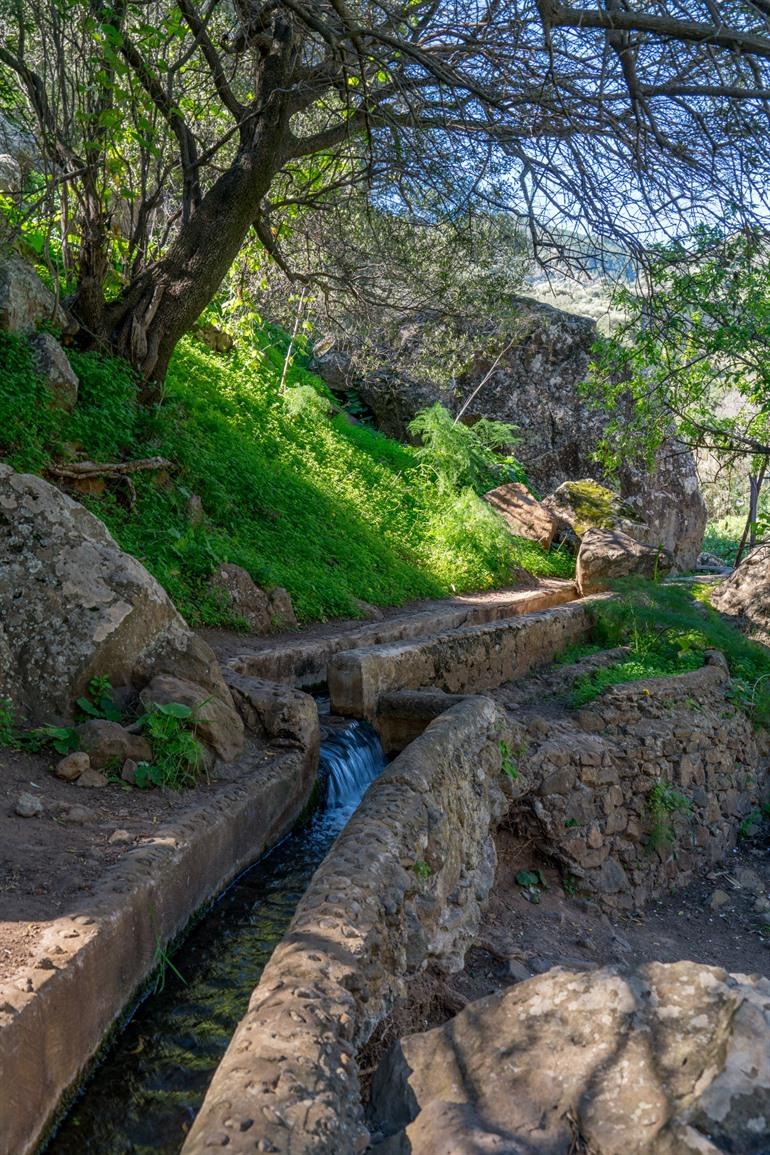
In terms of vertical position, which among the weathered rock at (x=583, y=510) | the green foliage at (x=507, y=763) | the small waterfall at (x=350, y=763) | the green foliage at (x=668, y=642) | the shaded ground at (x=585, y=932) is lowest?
the shaded ground at (x=585, y=932)

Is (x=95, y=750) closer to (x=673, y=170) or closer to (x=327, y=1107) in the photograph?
(x=327, y=1107)

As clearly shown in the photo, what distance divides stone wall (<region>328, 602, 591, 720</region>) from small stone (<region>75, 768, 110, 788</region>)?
8.97 ft

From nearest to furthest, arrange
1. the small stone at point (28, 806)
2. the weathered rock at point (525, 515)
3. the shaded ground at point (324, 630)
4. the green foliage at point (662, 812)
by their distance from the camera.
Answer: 1. the small stone at point (28, 806)
2. the green foliage at point (662, 812)
3. the shaded ground at point (324, 630)
4. the weathered rock at point (525, 515)

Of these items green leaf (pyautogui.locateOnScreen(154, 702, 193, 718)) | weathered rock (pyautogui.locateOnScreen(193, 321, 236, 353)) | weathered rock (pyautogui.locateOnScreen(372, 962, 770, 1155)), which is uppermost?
weathered rock (pyautogui.locateOnScreen(193, 321, 236, 353))

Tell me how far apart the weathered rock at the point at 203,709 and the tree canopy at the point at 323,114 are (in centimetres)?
339

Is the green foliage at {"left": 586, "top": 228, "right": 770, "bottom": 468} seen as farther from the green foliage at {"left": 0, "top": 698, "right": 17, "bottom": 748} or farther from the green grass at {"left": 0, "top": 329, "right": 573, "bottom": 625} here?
the green foliage at {"left": 0, "top": 698, "right": 17, "bottom": 748}

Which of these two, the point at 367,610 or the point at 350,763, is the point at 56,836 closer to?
the point at 350,763

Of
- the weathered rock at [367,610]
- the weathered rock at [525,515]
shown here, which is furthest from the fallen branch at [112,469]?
the weathered rock at [525,515]

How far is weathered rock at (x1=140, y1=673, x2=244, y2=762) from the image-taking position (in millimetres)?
5129

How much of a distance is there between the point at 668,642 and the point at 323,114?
25.3ft

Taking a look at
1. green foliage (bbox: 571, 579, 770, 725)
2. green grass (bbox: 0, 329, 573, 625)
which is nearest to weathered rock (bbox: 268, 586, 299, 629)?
green grass (bbox: 0, 329, 573, 625)

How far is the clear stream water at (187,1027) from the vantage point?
119 inches

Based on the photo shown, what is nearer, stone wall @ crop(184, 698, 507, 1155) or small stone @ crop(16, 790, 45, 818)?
stone wall @ crop(184, 698, 507, 1155)

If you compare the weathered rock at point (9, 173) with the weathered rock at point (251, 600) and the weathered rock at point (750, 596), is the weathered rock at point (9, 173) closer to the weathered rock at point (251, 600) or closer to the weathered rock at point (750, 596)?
the weathered rock at point (251, 600)
